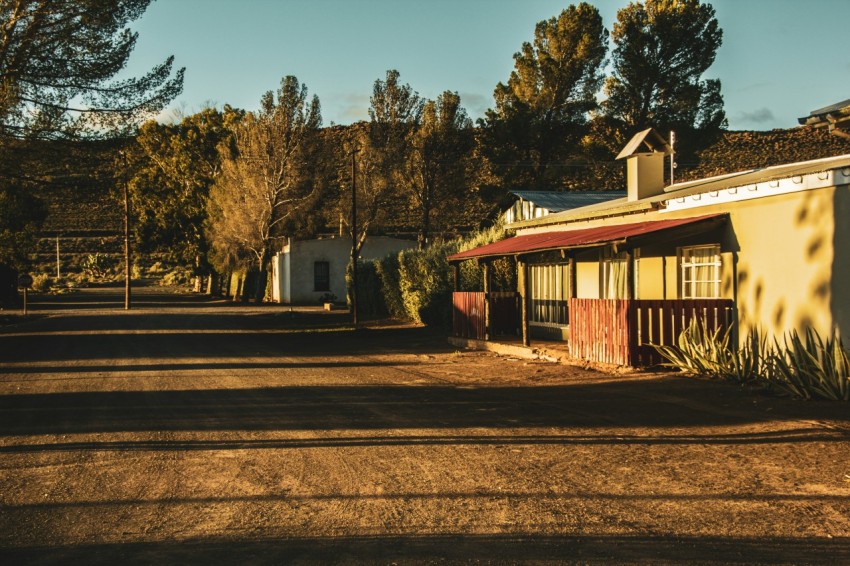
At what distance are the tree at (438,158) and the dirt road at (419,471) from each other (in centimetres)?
3753

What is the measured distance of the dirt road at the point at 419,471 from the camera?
5.57 m

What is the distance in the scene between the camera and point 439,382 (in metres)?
15.3

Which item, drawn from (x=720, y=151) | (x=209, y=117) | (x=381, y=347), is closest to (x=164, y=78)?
(x=381, y=347)

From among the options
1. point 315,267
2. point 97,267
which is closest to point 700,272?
point 315,267

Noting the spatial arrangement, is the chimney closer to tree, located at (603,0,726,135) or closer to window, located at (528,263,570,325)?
window, located at (528,263,570,325)

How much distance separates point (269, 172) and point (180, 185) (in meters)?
17.4

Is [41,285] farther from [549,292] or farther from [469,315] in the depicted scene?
[549,292]

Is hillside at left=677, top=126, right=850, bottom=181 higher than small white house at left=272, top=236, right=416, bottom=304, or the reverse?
hillside at left=677, top=126, right=850, bottom=181

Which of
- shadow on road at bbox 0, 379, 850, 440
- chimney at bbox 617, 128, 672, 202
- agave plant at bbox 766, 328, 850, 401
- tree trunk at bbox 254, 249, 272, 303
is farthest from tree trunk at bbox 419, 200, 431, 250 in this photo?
agave plant at bbox 766, 328, 850, 401

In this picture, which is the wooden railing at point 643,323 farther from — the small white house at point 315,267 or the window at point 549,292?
the small white house at point 315,267

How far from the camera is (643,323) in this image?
592 inches

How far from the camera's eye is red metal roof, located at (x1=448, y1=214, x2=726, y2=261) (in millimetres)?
14805

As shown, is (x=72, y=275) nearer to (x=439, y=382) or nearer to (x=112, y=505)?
(x=439, y=382)

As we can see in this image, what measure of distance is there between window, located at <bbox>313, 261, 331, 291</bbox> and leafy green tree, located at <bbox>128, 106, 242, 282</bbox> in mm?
15281
